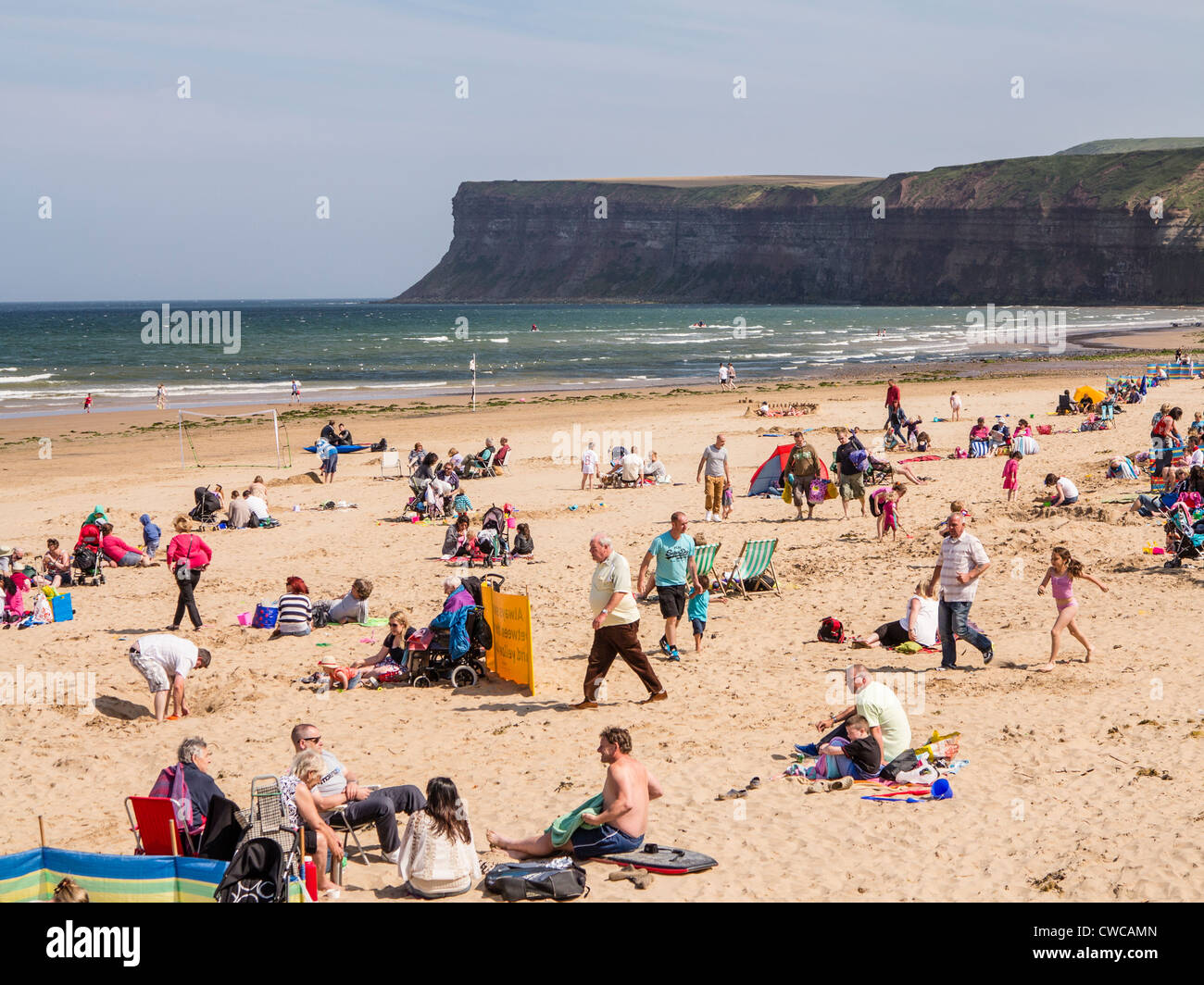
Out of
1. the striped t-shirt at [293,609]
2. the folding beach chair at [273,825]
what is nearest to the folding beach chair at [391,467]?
the striped t-shirt at [293,609]

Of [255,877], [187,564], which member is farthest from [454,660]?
[255,877]

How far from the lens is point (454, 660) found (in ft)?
36.1

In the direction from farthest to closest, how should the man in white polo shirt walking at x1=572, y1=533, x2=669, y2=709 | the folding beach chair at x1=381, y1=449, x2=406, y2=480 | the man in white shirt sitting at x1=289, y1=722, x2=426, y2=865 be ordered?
the folding beach chair at x1=381, y1=449, x2=406, y2=480
the man in white polo shirt walking at x1=572, y1=533, x2=669, y2=709
the man in white shirt sitting at x1=289, y1=722, x2=426, y2=865

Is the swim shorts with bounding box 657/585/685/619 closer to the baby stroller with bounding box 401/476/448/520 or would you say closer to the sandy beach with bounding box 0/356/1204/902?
the sandy beach with bounding box 0/356/1204/902

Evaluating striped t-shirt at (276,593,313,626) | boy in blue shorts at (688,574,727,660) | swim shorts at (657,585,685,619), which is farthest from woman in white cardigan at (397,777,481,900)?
striped t-shirt at (276,593,313,626)

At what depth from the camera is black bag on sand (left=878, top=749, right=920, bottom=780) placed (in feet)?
26.6

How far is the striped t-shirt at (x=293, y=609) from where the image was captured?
12.5 meters

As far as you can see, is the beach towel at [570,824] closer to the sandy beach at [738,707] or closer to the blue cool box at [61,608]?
the sandy beach at [738,707]

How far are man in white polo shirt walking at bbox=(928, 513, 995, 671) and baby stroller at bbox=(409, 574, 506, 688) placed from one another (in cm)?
404

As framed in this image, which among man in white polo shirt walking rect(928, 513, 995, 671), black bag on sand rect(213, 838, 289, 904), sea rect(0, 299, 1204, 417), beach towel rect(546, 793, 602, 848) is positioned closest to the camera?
black bag on sand rect(213, 838, 289, 904)

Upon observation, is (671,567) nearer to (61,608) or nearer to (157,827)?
(157,827)

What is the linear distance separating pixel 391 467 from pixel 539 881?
718 inches
